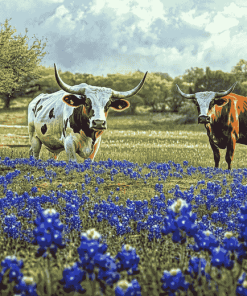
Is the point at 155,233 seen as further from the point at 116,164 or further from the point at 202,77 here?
the point at 202,77

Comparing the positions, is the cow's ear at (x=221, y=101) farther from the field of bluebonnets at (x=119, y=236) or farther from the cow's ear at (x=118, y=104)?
the cow's ear at (x=118, y=104)

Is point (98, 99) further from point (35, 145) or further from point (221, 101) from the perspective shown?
point (35, 145)

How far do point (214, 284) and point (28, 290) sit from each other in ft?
4.73

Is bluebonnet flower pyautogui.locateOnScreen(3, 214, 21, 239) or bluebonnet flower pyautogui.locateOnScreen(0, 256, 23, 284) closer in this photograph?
bluebonnet flower pyautogui.locateOnScreen(0, 256, 23, 284)

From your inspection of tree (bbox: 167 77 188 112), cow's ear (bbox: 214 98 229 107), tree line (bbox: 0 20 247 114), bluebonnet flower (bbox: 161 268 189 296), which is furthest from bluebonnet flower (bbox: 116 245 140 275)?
tree (bbox: 167 77 188 112)

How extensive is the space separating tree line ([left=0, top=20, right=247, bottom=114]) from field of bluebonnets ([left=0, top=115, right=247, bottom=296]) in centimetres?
1619

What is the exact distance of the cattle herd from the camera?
9.28m

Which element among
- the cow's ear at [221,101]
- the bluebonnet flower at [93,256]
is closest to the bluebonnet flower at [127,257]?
→ the bluebonnet flower at [93,256]

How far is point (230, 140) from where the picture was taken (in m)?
11.2

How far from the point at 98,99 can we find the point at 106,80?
42978mm

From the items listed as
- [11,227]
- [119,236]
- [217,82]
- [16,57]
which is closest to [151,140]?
[16,57]

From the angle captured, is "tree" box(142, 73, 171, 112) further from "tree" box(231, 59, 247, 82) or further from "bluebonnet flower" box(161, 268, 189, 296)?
"bluebonnet flower" box(161, 268, 189, 296)

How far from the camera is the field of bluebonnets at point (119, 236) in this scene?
8.98 ft

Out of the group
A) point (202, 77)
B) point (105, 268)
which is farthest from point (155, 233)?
point (202, 77)
